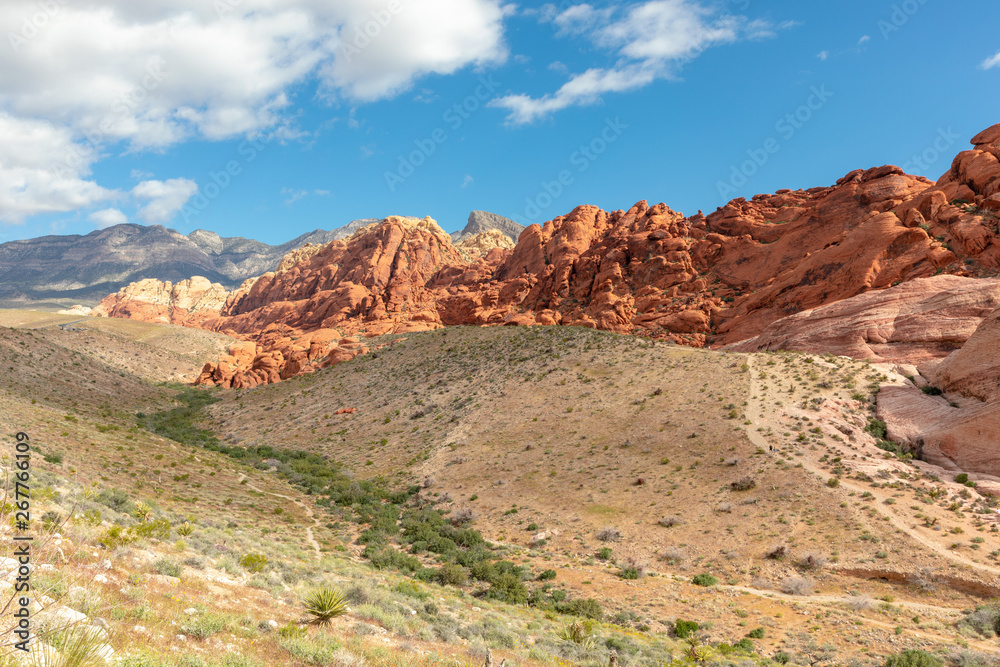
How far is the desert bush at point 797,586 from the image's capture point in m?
18.8

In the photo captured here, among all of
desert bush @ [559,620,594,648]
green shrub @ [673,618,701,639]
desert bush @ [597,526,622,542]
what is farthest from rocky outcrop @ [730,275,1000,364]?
desert bush @ [559,620,594,648]

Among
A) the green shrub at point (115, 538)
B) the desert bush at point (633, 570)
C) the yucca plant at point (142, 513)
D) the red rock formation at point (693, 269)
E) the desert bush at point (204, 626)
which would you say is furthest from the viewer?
the red rock formation at point (693, 269)

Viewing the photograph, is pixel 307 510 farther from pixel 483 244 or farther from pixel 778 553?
pixel 483 244

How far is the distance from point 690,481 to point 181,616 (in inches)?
1005

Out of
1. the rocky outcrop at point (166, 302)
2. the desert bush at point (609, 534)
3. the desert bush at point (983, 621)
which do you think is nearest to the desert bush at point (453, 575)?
the desert bush at point (609, 534)

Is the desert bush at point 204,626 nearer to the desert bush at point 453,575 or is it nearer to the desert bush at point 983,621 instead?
the desert bush at point 453,575

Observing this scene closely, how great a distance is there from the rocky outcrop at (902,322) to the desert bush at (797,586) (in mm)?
23423

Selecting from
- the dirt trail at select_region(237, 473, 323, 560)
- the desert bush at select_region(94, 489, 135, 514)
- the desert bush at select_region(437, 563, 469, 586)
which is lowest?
the dirt trail at select_region(237, 473, 323, 560)

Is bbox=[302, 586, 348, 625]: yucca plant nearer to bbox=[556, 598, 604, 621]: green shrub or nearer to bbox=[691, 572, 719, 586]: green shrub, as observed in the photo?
bbox=[556, 598, 604, 621]: green shrub

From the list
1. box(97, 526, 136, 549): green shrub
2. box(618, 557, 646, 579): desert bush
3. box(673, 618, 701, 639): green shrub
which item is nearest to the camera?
box(97, 526, 136, 549): green shrub

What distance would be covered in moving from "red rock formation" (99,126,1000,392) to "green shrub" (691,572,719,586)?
27.2m

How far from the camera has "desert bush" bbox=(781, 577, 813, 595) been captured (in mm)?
18750

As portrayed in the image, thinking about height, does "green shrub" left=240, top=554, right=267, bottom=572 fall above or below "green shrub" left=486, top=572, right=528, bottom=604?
above

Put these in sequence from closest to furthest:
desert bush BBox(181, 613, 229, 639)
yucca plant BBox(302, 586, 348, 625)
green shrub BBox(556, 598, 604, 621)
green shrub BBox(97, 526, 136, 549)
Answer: desert bush BBox(181, 613, 229, 639) → yucca plant BBox(302, 586, 348, 625) → green shrub BBox(97, 526, 136, 549) → green shrub BBox(556, 598, 604, 621)
